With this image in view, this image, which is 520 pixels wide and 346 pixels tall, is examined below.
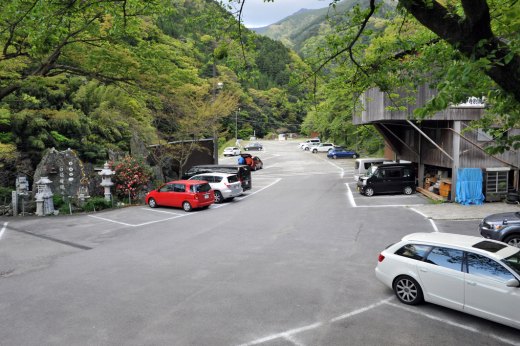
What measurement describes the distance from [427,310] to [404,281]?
0.66 meters

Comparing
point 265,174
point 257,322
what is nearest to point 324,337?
point 257,322

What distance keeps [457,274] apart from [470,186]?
14.4 meters

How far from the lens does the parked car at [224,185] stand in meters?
22.5

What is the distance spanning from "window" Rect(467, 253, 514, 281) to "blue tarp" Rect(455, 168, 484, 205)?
45.6 feet

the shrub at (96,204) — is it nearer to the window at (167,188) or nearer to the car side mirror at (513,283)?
the window at (167,188)

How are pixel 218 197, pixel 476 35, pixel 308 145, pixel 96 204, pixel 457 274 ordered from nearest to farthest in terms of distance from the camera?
pixel 476 35
pixel 457 274
pixel 96 204
pixel 218 197
pixel 308 145

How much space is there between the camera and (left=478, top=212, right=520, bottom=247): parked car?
1130cm

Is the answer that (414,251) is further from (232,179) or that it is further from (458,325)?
(232,179)

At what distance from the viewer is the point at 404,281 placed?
8.04m

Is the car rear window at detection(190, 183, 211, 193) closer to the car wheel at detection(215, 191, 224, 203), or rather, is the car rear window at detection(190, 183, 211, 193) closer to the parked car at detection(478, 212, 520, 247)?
the car wheel at detection(215, 191, 224, 203)

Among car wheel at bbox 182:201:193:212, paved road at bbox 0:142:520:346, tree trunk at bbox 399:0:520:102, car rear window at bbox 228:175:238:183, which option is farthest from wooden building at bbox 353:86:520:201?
tree trunk at bbox 399:0:520:102

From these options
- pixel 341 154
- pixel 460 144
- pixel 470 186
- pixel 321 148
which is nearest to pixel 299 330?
pixel 470 186

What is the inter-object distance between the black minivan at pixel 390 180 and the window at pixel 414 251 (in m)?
15.2

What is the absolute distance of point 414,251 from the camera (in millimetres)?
8039
